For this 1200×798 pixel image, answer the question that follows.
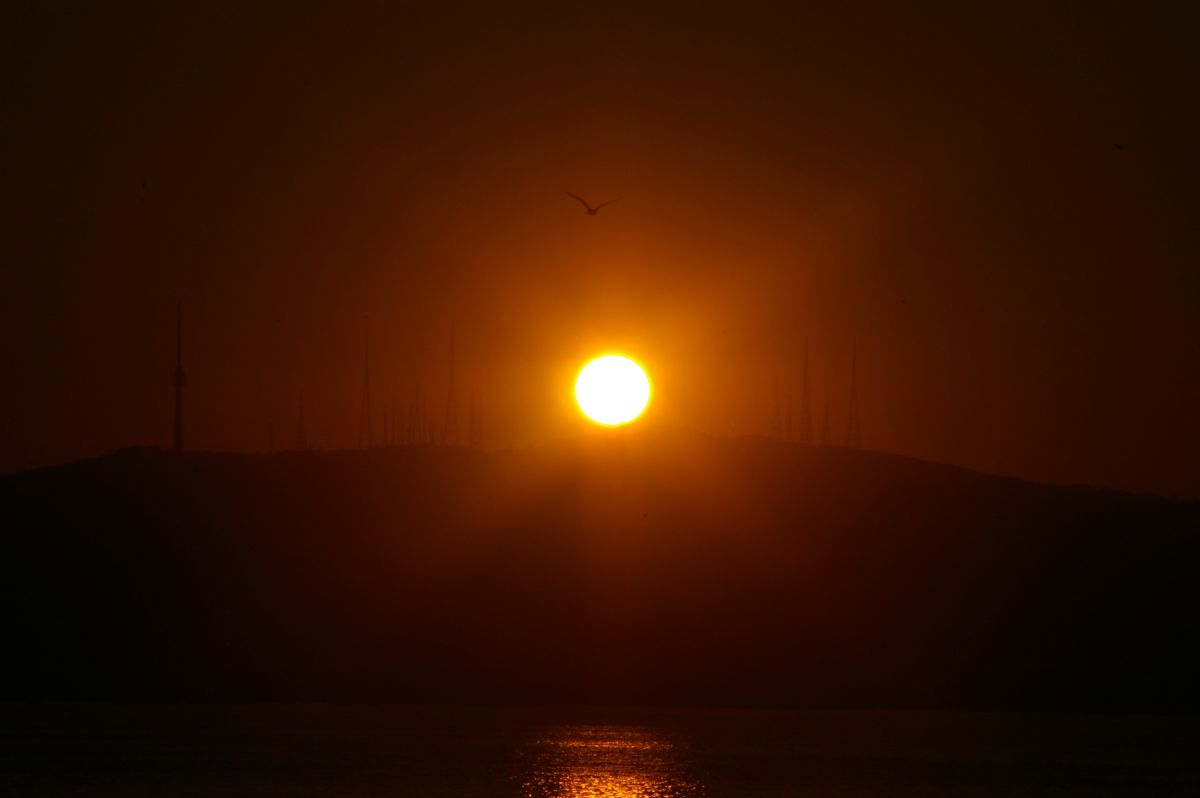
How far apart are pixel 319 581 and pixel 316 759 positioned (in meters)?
33.3

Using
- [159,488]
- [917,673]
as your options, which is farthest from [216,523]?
[917,673]

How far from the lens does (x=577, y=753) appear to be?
58656 mm

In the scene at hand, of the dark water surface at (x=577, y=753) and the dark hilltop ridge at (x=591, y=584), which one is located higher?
the dark hilltop ridge at (x=591, y=584)

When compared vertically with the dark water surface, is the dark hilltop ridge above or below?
above

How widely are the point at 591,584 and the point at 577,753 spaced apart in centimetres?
2971

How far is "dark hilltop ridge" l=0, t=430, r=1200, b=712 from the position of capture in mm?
79312

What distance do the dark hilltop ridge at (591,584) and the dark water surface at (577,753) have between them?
4.79 meters

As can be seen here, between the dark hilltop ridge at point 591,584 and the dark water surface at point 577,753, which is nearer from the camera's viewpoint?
the dark water surface at point 577,753

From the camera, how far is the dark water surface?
50719 millimetres

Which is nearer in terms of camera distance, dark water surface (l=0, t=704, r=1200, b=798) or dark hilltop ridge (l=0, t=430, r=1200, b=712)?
dark water surface (l=0, t=704, r=1200, b=798)

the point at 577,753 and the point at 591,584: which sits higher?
the point at 591,584

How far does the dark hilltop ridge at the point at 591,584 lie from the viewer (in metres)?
79.3

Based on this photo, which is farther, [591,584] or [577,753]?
[591,584]

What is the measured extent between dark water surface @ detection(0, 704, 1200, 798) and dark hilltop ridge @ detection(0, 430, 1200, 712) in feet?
15.7
